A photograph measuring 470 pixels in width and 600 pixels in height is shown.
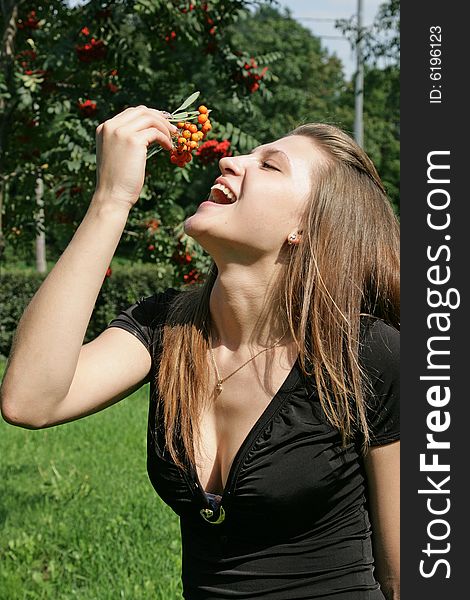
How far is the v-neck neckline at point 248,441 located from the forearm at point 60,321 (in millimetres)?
330

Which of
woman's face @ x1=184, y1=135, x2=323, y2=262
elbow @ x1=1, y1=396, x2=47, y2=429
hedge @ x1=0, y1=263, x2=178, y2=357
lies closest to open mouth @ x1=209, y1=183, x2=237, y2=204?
woman's face @ x1=184, y1=135, x2=323, y2=262

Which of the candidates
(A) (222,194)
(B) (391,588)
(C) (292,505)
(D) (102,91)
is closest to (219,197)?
(A) (222,194)

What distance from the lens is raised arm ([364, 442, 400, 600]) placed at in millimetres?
1806

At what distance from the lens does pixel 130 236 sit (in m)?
4.75

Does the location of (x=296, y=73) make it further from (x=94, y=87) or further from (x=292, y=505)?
(x=292, y=505)

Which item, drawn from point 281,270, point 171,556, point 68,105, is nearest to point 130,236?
point 68,105

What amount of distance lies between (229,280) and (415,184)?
1.51ft

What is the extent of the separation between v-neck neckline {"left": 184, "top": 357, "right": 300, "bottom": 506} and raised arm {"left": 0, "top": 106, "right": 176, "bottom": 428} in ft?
0.94

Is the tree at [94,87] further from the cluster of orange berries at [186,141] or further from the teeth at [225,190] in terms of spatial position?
the teeth at [225,190]

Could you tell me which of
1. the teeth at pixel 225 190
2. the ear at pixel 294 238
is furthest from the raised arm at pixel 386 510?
the teeth at pixel 225 190

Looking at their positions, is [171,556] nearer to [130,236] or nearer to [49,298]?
[130,236]

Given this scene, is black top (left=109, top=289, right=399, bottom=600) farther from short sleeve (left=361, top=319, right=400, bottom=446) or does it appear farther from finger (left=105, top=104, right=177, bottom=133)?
finger (left=105, top=104, right=177, bottom=133)

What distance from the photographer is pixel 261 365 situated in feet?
6.27

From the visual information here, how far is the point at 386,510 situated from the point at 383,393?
25cm
